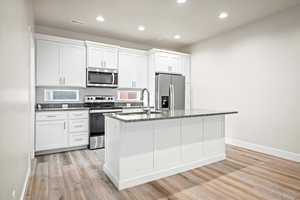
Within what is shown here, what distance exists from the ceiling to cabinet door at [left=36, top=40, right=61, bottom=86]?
0.58 meters

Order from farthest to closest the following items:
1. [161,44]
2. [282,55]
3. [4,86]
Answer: [161,44] < [282,55] < [4,86]

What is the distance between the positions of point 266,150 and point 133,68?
3.84m

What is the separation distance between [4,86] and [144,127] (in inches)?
61.6

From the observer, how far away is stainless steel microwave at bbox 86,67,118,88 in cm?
414

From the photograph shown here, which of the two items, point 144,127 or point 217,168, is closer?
point 144,127

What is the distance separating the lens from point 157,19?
3.69 metres

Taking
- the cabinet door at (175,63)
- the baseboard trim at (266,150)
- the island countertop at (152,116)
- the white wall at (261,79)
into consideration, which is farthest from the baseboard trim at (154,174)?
the cabinet door at (175,63)

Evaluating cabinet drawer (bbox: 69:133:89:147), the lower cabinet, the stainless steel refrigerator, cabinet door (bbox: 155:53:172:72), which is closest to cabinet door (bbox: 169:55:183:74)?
cabinet door (bbox: 155:53:172:72)

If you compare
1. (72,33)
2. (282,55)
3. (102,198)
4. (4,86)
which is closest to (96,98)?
(72,33)

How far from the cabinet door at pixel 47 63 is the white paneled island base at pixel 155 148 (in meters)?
2.10

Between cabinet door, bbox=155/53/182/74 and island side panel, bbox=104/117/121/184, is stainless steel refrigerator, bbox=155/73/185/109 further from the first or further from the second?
island side panel, bbox=104/117/121/184

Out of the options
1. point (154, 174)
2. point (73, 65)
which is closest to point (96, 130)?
point (73, 65)

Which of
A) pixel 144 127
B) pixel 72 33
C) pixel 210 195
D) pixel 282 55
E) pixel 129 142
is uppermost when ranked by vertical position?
pixel 72 33

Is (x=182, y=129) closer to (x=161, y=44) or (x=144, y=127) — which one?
(x=144, y=127)
